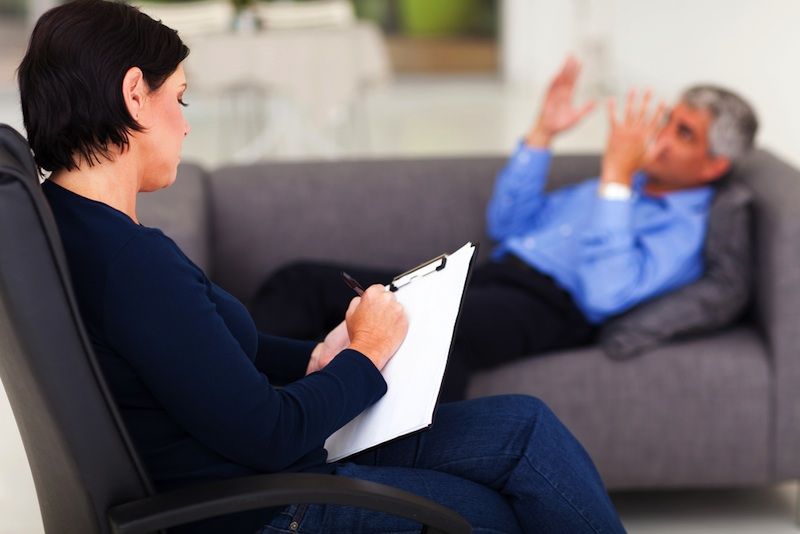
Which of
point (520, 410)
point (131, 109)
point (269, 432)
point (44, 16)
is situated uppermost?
point (44, 16)

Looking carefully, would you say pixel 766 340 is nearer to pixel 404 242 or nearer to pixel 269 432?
pixel 404 242

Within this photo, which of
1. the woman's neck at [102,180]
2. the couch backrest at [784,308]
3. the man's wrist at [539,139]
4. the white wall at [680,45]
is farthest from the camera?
the white wall at [680,45]

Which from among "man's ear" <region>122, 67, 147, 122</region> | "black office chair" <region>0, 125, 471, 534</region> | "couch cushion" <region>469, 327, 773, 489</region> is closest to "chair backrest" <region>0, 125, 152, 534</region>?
"black office chair" <region>0, 125, 471, 534</region>

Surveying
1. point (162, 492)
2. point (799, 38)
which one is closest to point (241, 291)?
point (162, 492)

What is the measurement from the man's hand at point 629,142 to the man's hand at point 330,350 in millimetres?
1245

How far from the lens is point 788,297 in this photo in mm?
2482

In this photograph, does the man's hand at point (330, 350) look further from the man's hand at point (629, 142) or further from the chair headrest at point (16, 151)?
the man's hand at point (629, 142)

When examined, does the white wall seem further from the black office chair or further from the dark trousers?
the black office chair

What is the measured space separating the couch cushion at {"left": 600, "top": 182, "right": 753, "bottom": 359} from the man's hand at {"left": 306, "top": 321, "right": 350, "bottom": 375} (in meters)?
1.06

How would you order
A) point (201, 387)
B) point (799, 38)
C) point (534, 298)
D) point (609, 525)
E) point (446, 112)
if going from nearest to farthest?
1. point (201, 387)
2. point (609, 525)
3. point (534, 298)
4. point (799, 38)
5. point (446, 112)

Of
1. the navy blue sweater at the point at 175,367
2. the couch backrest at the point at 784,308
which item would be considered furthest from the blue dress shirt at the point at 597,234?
the navy blue sweater at the point at 175,367

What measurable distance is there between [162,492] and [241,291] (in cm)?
166

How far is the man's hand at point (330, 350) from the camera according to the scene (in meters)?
1.63

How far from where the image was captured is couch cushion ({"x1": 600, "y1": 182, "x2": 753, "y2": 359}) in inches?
100
